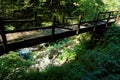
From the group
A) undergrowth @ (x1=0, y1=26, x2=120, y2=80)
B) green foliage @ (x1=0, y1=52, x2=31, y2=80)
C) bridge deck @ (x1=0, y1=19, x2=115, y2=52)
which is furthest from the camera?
green foliage @ (x1=0, y1=52, x2=31, y2=80)

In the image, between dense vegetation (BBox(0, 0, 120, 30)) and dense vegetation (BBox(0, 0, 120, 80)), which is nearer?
dense vegetation (BBox(0, 0, 120, 80))

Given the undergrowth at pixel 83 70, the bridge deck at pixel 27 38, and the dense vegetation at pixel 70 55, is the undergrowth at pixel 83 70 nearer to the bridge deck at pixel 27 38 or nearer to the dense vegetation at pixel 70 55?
the dense vegetation at pixel 70 55

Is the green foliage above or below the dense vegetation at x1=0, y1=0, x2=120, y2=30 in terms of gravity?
below

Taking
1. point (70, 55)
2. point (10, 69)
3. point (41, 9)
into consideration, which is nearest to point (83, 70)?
point (10, 69)

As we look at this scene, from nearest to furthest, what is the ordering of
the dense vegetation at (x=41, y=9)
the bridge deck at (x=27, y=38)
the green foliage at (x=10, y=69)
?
the bridge deck at (x=27, y=38)
the green foliage at (x=10, y=69)
the dense vegetation at (x=41, y=9)

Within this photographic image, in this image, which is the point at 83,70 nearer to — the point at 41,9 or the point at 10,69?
the point at 10,69

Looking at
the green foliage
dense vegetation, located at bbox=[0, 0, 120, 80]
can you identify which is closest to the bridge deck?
dense vegetation, located at bbox=[0, 0, 120, 80]

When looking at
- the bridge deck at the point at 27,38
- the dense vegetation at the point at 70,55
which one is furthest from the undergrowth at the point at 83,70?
the bridge deck at the point at 27,38

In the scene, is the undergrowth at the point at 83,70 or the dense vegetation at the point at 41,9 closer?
the undergrowth at the point at 83,70

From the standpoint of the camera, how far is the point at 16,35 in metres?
7.04

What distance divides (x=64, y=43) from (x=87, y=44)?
2658 millimetres

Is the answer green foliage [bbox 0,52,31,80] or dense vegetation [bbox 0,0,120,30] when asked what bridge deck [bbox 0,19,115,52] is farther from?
green foliage [bbox 0,52,31,80]

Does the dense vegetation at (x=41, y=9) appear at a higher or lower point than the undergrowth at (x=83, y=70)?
higher

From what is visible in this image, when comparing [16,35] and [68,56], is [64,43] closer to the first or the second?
[68,56]
